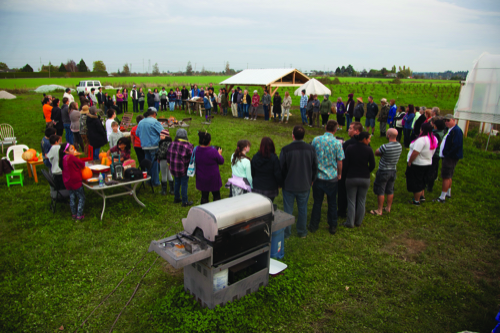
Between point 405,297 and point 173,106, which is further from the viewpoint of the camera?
point 173,106

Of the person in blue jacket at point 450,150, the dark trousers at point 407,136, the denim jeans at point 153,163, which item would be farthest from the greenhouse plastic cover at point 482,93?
the denim jeans at point 153,163

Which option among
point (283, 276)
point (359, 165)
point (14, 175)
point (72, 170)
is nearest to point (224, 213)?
point (283, 276)

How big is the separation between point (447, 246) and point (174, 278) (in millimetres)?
4511

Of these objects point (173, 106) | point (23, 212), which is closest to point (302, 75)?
point (173, 106)

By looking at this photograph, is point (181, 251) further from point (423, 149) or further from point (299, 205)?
point (423, 149)

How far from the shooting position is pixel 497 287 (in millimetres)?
3990

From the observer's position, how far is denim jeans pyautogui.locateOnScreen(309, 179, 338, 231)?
493 centimetres

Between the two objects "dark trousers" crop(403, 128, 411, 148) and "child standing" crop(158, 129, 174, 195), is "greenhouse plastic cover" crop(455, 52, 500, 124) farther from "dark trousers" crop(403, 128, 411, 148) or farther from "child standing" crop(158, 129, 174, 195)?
"child standing" crop(158, 129, 174, 195)

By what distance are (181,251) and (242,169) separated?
6.16ft

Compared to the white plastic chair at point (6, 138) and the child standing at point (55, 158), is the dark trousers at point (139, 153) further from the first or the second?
the white plastic chair at point (6, 138)

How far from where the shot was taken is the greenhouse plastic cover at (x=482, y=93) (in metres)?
11.3

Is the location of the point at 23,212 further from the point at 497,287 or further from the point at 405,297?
the point at 497,287

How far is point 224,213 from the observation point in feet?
9.78

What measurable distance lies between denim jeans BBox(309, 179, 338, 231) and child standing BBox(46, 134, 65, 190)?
4880 millimetres
